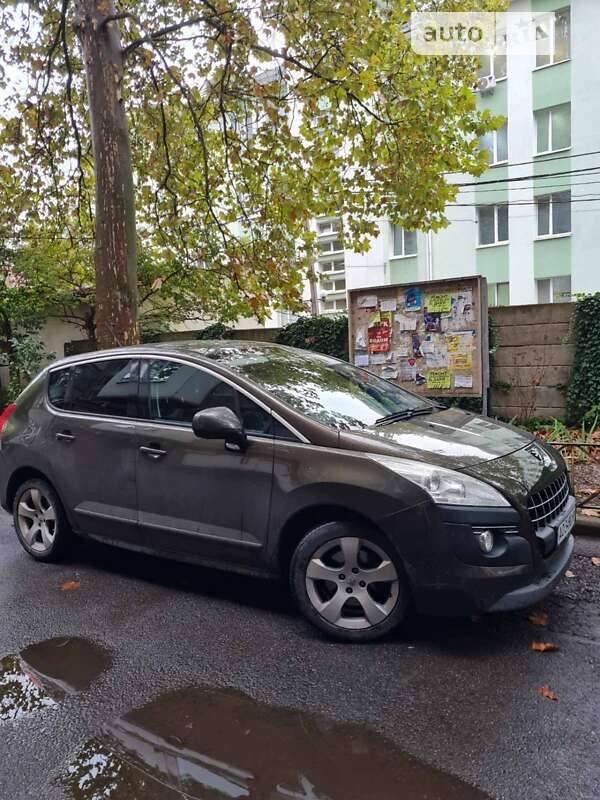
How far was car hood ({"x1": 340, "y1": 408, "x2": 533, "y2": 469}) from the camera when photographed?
3.13 m

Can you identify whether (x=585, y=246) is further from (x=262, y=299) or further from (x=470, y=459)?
(x=470, y=459)

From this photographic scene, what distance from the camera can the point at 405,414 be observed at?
386 centimetres

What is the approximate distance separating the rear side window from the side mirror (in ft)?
2.67

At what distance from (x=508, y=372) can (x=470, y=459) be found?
241 inches

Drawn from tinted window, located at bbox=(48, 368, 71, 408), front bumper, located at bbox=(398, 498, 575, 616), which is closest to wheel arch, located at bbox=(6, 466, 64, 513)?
tinted window, located at bbox=(48, 368, 71, 408)

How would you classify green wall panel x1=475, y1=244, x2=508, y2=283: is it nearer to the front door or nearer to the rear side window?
the rear side window

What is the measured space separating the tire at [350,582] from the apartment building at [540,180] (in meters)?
15.9

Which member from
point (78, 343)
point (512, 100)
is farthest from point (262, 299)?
point (512, 100)

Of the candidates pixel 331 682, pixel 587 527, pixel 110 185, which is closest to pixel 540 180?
pixel 110 185

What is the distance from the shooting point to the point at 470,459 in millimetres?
3141

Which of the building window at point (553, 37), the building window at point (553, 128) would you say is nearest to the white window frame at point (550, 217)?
the building window at point (553, 128)

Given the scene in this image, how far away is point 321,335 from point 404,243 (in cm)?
1426

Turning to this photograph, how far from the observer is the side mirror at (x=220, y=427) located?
3.42m

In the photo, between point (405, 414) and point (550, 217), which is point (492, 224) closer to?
point (550, 217)
